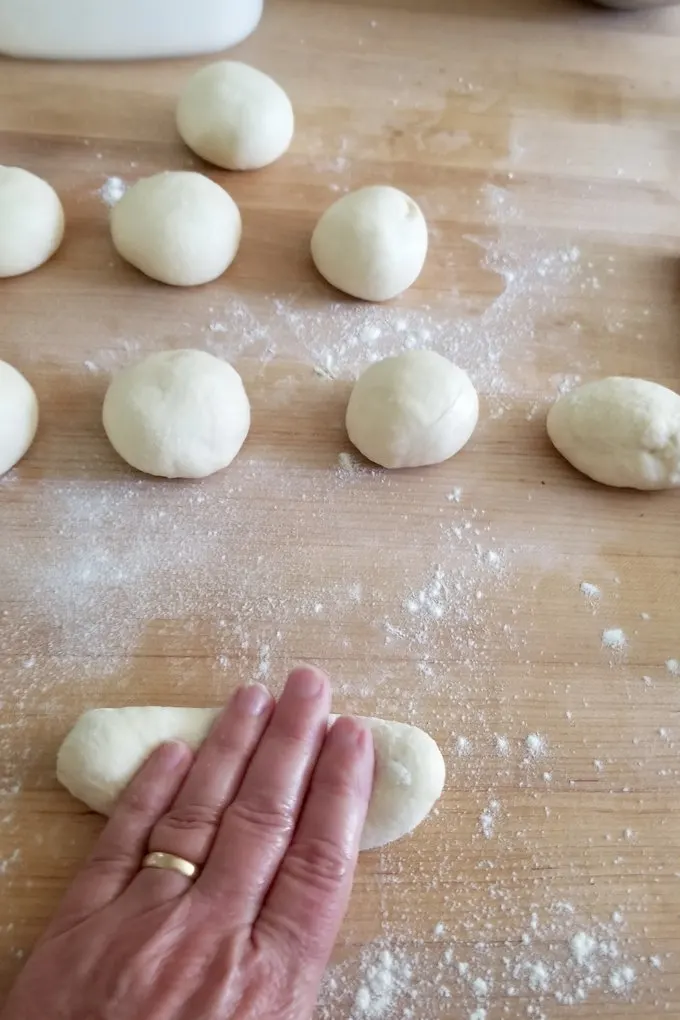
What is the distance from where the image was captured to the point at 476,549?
121 cm

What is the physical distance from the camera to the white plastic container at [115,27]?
4.78 feet

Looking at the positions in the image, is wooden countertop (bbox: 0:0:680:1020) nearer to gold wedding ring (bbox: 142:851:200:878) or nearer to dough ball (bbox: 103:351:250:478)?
dough ball (bbox: 103:351:250:478)

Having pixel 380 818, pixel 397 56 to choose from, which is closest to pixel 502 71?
pixel 397 56

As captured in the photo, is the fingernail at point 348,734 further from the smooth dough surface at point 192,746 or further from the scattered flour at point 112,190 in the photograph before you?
the scattered flour at point 112,190

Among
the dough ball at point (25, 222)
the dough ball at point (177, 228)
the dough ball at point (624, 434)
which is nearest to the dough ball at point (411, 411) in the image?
the dough ball at point (624, 434)

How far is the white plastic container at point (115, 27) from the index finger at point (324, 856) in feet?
4.24

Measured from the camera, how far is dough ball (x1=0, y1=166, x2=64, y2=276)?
4.23 ft

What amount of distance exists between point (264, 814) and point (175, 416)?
1.81ft

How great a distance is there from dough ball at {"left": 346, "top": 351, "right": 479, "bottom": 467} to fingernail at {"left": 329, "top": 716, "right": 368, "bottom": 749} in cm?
42

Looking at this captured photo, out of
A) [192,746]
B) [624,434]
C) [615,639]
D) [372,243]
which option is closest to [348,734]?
[192,746]

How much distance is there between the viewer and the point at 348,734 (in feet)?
3.15

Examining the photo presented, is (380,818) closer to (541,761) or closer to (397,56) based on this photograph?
(541,761)

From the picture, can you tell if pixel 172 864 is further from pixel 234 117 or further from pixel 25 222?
pixel 234 117

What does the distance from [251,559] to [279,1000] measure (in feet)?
1.80
